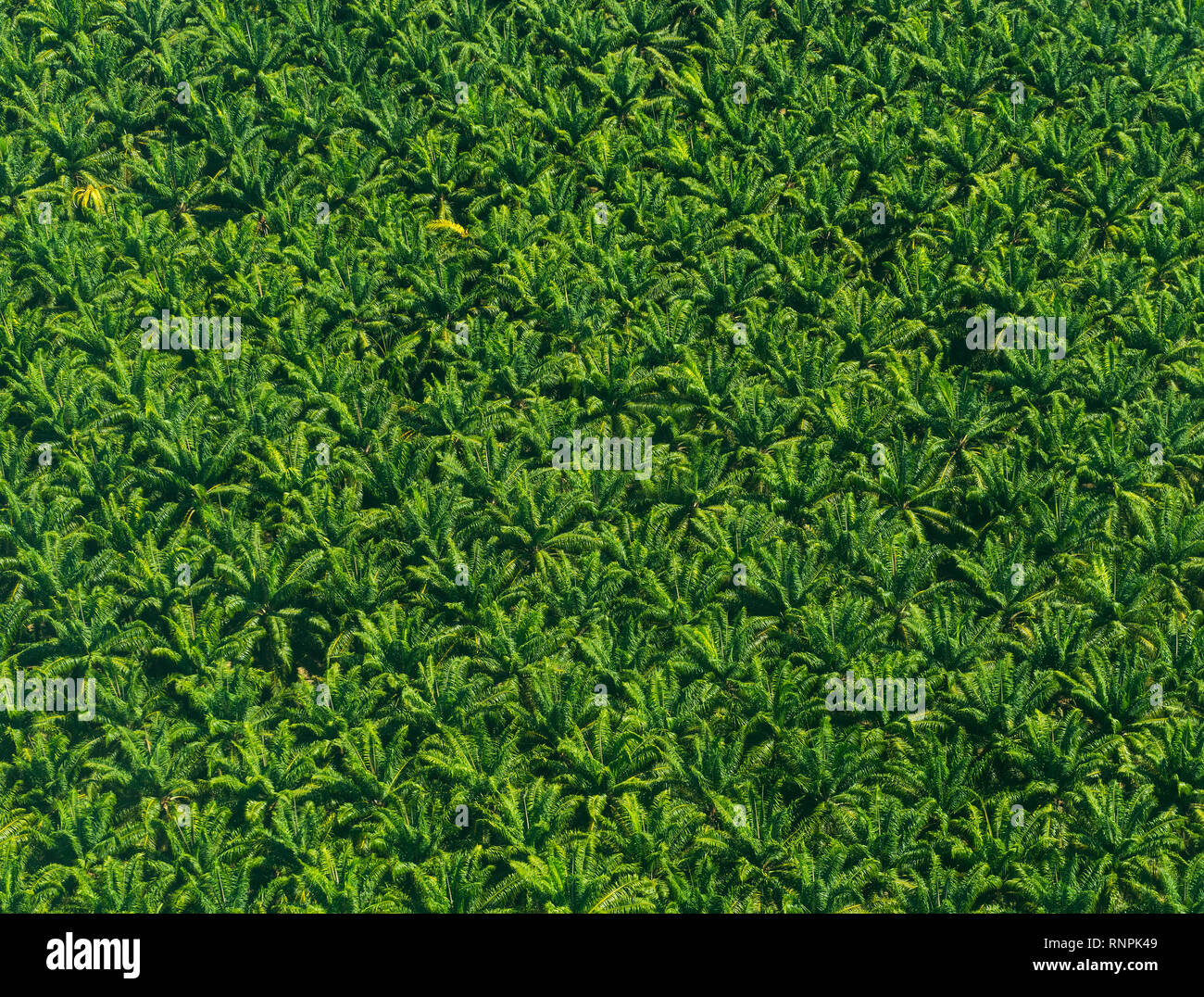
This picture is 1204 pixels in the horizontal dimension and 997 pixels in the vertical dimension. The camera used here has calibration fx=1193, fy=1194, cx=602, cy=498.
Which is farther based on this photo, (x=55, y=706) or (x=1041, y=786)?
(x=55, y=706)

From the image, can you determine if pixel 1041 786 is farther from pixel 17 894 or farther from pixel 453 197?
pixel 453 197

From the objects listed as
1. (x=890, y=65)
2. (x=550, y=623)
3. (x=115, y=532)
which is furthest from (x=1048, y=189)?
(x=115, y=532)

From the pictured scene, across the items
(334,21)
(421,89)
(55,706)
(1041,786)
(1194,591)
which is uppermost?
(334,21)

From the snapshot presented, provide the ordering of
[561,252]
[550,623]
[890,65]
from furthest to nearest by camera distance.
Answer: [890,65] → [561,252] → [550,623]

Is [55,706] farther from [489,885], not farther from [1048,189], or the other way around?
[1048,189]

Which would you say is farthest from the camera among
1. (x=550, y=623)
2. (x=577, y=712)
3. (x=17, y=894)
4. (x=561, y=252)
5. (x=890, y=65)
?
(x=890, y=65)

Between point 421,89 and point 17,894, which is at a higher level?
point 421,89
